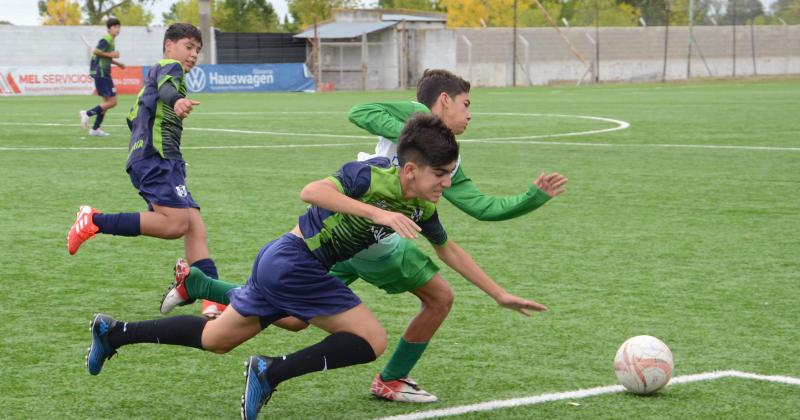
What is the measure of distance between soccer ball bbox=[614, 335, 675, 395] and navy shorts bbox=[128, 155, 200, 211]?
3.28m

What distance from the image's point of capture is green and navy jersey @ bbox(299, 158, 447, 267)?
4.37m

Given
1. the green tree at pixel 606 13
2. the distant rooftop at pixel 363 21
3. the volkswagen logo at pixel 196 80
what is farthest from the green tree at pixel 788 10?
the volkswagen logo at pixel 196 80

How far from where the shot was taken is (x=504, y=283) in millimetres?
7328

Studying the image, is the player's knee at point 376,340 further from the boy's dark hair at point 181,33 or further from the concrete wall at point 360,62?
the concrete wall at point 360,62

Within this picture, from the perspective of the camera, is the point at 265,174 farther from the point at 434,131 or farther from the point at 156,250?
the point at 434,131

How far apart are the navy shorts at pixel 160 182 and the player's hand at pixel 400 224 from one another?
328 centimetres

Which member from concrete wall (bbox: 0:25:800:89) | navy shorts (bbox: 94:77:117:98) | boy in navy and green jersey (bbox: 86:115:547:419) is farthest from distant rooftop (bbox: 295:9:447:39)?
boy in navy and green jersey (bbox: 86:115:547:419)

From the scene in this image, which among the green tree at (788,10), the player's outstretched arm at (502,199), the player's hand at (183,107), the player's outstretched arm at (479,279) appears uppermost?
the green tree at (788,10)

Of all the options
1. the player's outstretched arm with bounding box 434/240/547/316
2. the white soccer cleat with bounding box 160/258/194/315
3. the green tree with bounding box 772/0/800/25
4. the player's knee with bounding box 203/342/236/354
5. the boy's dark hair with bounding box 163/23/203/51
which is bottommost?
the white soccer cleat with bounding box 160/258/194/315

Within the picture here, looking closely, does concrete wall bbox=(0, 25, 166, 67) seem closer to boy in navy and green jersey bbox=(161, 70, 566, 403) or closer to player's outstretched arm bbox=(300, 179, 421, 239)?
boy in navy and green jersey bbox=(161, 70, 566, 403)

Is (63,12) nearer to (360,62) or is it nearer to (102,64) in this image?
(360,62)

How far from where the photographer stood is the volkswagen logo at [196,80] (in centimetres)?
4716

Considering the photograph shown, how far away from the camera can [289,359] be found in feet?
14.7

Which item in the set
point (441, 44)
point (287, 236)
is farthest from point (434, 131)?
point (441, 44)
